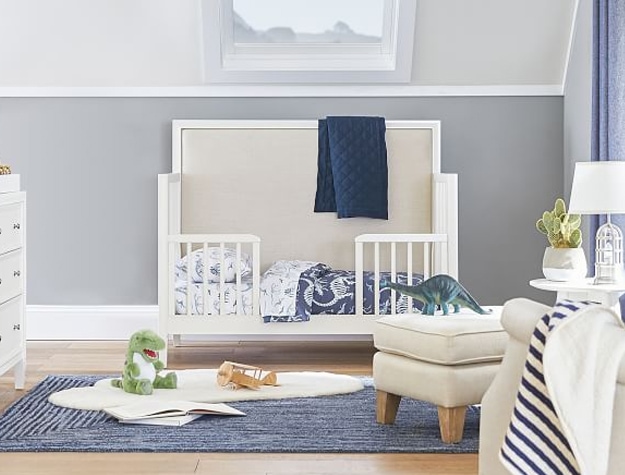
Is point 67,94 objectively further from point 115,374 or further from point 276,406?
point 276,406

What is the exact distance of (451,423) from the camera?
3010 mm

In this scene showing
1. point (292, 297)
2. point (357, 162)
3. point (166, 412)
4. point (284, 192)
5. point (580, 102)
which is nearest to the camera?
point (166, 412)

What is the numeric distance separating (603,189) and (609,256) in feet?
0.83

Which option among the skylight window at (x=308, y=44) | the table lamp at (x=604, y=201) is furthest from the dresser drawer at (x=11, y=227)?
the table lamp at (x=604, y=201)

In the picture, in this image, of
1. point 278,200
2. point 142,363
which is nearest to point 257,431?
point 142,363

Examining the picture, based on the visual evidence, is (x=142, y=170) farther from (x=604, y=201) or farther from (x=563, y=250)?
(x=604, y=201)

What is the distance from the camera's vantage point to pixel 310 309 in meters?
4.21

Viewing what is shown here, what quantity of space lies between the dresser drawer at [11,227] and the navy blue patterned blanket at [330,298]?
1.01m

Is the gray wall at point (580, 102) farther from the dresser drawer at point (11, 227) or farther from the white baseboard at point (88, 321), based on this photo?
the dresser drawer at point (11, 227)

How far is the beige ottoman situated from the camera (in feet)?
9.82

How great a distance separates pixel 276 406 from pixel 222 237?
97 cm

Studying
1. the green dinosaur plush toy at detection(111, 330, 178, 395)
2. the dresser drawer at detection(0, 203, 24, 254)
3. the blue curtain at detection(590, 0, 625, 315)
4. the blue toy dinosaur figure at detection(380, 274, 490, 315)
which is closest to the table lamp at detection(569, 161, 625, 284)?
the blue curtain at detection(590, 0, 625, 315)

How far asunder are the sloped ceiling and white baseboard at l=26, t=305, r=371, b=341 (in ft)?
3.43

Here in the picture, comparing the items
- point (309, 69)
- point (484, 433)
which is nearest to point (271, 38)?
point (309, 69)
